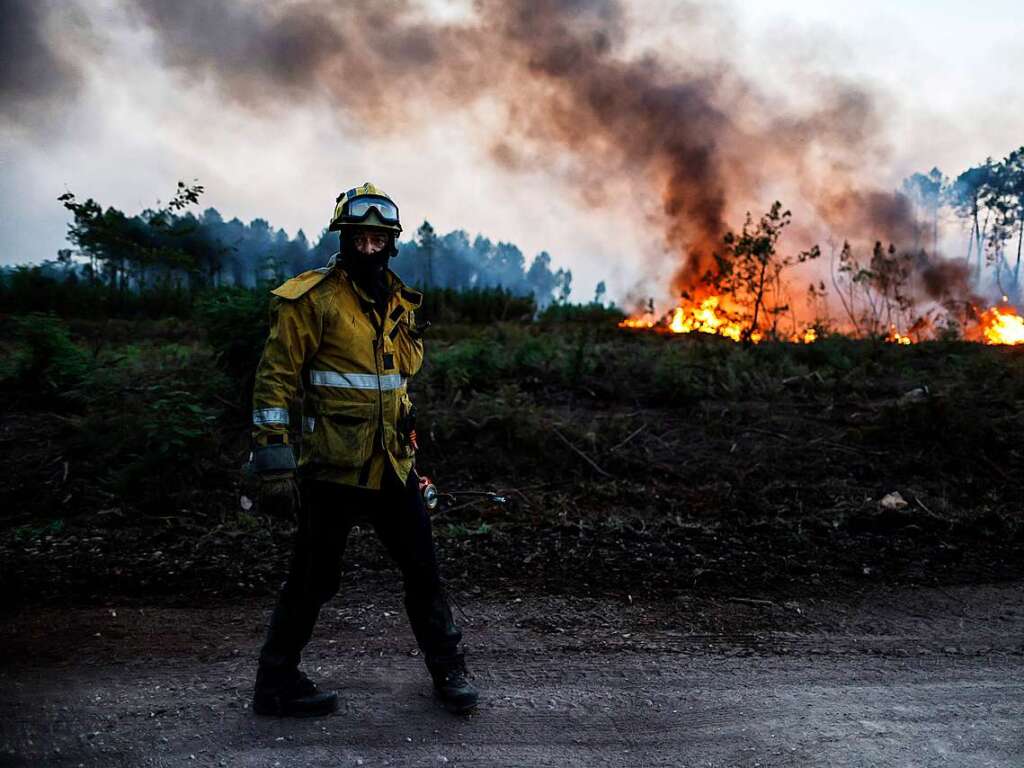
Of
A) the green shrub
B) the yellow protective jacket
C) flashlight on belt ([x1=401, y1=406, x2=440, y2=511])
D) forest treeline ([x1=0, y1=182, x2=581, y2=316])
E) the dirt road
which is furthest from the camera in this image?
forest treeline ([x1=0, y1=182, x2=581, y2=316])

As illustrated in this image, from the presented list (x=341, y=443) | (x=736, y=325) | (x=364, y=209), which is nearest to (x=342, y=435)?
(x=341, y=443)

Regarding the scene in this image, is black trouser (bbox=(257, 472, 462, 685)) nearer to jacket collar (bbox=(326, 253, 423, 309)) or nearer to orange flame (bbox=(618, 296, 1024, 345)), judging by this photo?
jacket collar (bbox=(326, 253, 423, 309))

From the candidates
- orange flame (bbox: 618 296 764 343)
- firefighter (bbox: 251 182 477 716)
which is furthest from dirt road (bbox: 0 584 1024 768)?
orange flame (bbox: 618 296 764 343)

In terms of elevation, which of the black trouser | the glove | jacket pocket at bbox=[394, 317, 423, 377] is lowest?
the black trouser

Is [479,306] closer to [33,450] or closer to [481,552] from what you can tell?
[33,450]

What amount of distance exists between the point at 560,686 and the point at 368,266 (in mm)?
2275

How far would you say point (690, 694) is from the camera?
12.4ft

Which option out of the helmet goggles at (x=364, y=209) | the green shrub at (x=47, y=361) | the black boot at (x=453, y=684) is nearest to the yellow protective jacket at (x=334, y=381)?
the helmet goggles at (x=364, y=209)

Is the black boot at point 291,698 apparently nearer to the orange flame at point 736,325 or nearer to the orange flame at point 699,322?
the orange flame at point 699,322

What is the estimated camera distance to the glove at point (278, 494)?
3.22 m

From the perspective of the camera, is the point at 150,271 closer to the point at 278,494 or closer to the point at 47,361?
the point at 47,361

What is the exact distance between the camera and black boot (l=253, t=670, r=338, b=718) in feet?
11.3

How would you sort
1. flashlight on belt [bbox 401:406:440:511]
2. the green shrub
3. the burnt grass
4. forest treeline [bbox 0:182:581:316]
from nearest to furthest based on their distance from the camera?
flashlight on belt [bbox 401:406:440:511] → the burnt grass → the green shrub → forest treeline [bbox 0:182:581:316]

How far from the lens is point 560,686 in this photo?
3.82 m
